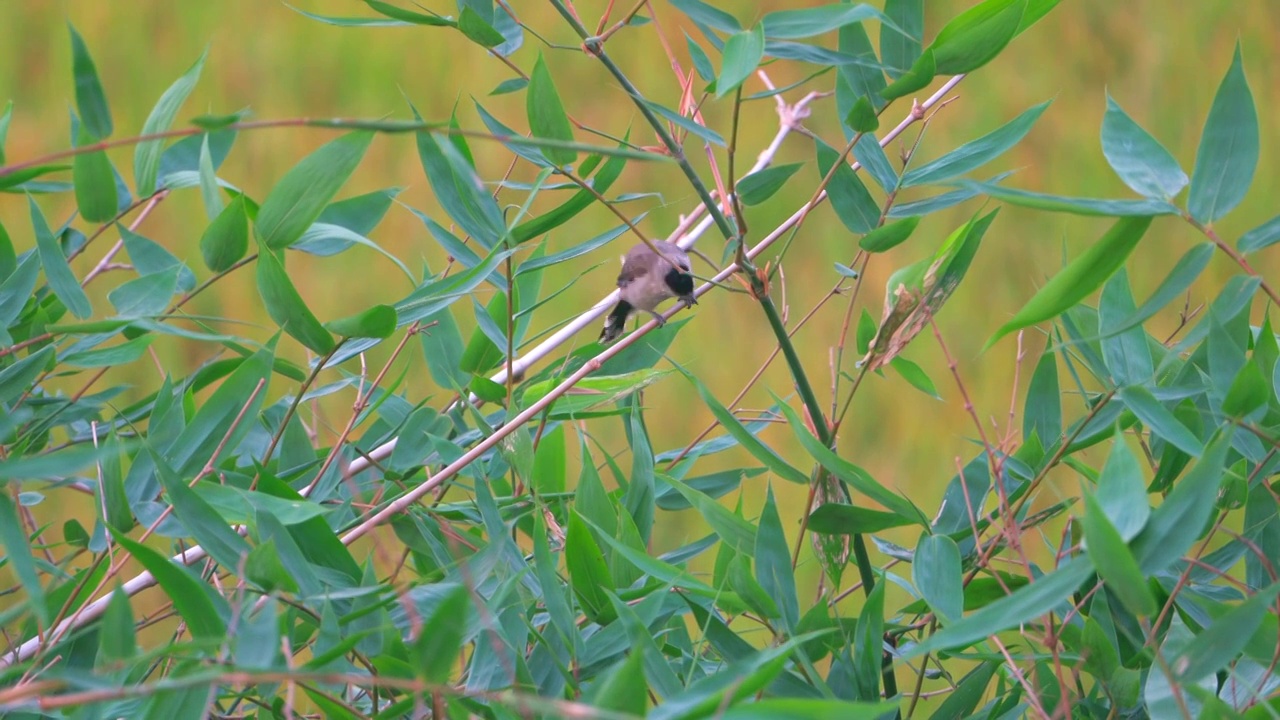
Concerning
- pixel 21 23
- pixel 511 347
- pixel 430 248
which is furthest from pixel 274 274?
pixel 21 23

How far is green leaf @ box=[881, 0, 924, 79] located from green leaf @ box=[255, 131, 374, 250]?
8.0 inches

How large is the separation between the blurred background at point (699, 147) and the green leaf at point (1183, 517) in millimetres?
1167

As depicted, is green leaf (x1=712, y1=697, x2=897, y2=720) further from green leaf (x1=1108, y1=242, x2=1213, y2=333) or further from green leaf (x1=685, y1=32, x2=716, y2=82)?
green leaf (x1=685, y1=32, x2=716, y2=82)

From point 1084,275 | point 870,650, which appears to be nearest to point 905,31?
point 1084,275

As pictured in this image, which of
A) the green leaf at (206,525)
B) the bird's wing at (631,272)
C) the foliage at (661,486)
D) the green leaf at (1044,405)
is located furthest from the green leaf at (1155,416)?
the bird's wing at (631,272)

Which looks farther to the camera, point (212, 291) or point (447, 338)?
point (212, 291)

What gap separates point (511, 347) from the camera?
493mm

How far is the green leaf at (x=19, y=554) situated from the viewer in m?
0.30

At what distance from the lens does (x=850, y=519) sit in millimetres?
402

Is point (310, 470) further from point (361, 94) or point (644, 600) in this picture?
point (361, 94)

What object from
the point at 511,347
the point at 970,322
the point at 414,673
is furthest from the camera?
the point at 970,322

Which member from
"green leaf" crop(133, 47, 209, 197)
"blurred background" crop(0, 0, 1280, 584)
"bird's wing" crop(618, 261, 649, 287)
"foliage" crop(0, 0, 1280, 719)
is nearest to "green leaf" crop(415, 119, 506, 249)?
"foliage" crop(0, 0, 1280, 719)

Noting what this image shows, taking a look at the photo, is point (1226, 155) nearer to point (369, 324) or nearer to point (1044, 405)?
point (1044, 405)

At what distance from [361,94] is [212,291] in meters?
0.37
